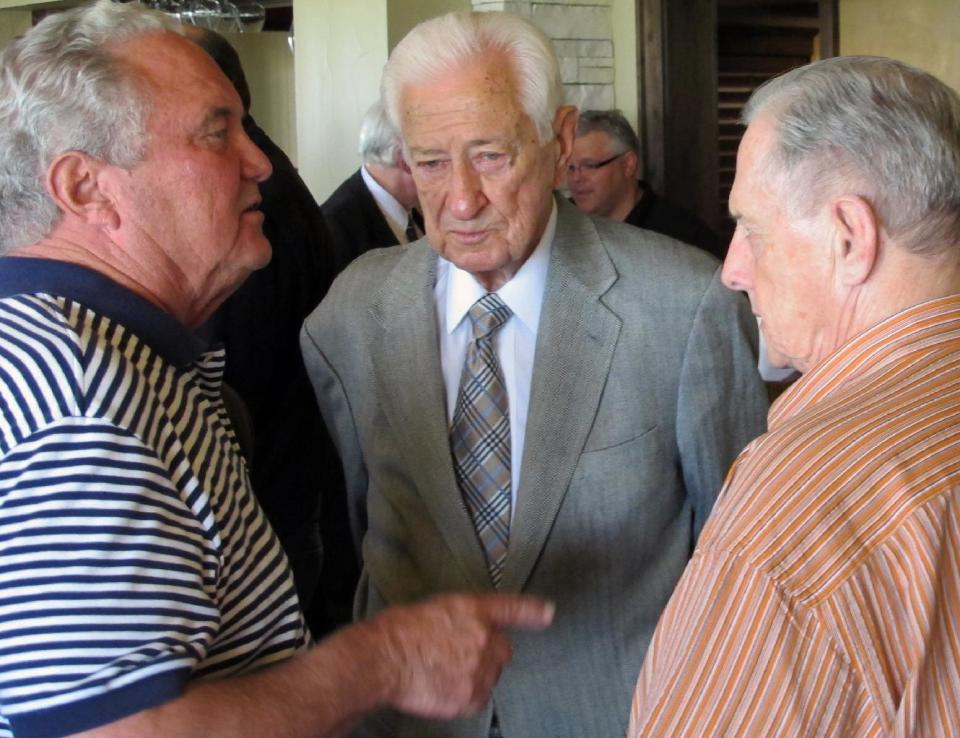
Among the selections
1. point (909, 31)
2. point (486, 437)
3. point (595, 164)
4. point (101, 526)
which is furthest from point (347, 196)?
point (909, 31)

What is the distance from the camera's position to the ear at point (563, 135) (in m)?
2.02

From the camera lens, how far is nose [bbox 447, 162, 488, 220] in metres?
1.90

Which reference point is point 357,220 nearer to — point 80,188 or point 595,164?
point 595,164

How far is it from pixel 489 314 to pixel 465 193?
0.62ft

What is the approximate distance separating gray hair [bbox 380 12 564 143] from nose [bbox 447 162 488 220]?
0.13m

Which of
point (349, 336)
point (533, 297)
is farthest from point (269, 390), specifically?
point (533, 297)

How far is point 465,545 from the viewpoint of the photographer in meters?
1.86

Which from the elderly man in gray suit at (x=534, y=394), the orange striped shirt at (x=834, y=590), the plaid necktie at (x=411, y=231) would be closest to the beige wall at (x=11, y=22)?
the plaid necktie at (x=411, y=231)

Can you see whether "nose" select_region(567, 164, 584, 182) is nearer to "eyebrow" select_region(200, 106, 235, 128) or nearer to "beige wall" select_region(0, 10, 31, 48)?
"eyebrow" select_region(200, 106, 235, 128)

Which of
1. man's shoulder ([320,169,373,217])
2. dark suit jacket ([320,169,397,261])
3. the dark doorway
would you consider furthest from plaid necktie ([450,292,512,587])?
the dark doorway

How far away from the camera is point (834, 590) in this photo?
41.6 inches

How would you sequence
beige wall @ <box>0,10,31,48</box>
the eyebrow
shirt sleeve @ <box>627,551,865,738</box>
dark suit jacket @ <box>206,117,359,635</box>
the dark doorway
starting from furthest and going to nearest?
beige wall @ <box>0,10,31,48</box>, the dark doorway, dark suit jacket @ <box>206,117,359,635</box>, the eyebrow, shirt sleeve @ <box>627,551,865,738</box>

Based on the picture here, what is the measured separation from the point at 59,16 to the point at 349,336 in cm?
80

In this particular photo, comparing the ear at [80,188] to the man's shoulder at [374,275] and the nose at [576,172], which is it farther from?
the nose at [576,172]
